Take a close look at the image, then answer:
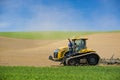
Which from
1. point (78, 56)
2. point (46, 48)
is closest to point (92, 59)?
point (78, 56)

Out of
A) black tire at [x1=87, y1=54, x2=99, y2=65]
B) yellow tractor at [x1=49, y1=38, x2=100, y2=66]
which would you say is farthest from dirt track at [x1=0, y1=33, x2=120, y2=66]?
black tire at [x1=87, y1=54, x2=99, y2=65]

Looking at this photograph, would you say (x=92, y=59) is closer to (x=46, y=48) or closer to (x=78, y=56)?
(x=78, y=56)

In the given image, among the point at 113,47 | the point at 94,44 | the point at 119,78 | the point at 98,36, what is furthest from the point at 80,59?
the point at 98,36

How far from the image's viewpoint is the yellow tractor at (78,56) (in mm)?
33312

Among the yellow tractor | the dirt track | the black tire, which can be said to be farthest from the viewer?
the dirt track

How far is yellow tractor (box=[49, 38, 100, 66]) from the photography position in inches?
1312

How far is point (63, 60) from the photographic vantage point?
1309 inches

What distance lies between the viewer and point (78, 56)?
3334 centimetres

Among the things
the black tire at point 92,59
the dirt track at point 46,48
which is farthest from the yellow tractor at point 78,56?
the dirt track at point 46,48

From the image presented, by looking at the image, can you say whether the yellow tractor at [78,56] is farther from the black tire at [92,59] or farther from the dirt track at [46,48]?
the dirt track at [46,48]

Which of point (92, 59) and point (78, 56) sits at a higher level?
point (78, 56)

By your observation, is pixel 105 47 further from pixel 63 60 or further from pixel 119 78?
pixel 119 78

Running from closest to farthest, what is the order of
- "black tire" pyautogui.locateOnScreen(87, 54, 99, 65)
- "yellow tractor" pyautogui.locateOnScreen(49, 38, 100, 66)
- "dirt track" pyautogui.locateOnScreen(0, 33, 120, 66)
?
"yellow tractor" pyautogui.locateOnScreen(49, 38, 100, 66), "black tire" pyautogui.locateOnScreen(87, 54, 99, 65), "dirt track" pyautogui.locateOnScreen(0, 33, 120, 66)

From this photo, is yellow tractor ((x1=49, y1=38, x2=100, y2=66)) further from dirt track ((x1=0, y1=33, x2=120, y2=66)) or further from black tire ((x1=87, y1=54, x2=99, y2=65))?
dirt track ((x1=0, y1=33, x2=120, y2=66))
